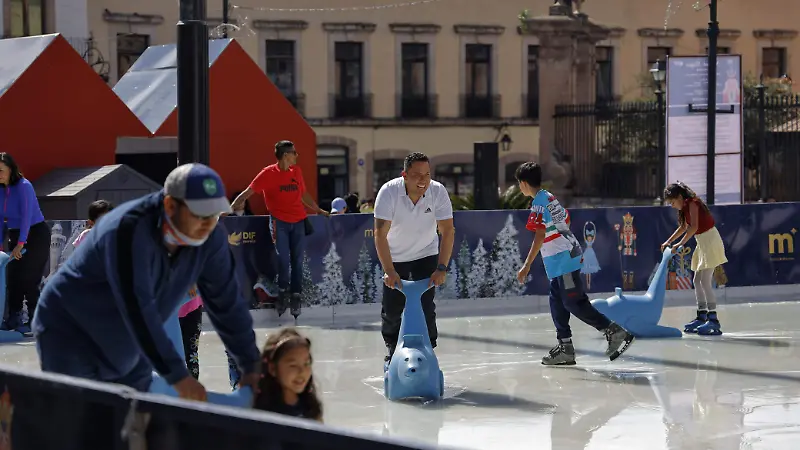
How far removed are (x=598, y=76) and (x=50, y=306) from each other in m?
42.6

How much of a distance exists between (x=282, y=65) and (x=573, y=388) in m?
33.1

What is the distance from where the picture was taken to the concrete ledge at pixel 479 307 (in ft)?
48.1

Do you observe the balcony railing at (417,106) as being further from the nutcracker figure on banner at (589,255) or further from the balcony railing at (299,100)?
the nutcracker figure on banner at (589,255)

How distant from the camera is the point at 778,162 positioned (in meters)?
27.9

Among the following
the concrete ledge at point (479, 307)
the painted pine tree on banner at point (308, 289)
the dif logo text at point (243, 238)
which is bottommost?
the concrete ledge at point (479, 307)

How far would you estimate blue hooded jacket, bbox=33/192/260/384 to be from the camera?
4723 mm

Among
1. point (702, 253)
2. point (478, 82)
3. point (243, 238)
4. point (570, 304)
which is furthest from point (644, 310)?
point (478, 82)

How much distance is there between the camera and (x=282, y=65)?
4241 cm

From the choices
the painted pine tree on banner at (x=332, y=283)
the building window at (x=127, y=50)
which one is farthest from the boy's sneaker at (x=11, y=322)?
the building window at (x=127, y=50)

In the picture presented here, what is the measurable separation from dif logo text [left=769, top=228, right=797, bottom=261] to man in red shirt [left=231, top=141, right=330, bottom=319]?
5.79m

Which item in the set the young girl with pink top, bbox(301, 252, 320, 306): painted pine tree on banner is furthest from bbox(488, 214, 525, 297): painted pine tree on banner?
the young girl with pink top

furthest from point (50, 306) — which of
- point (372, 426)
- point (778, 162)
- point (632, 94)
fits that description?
point (632, 94)

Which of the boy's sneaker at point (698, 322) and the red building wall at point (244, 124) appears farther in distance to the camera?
the red building wall at point (244, 124)

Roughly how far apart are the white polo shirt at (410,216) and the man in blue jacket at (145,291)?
4.83 metres
